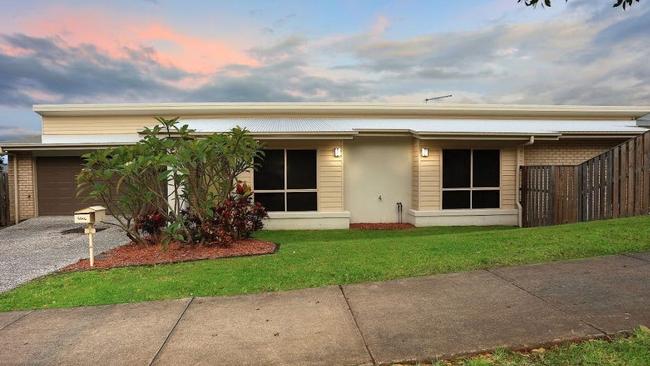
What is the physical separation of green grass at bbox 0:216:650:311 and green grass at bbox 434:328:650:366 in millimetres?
2309

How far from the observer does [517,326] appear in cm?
362

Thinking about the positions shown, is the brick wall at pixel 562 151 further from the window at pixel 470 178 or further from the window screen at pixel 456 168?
the window screen at pixel 456 168

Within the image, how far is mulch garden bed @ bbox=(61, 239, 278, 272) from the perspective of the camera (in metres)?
7.00

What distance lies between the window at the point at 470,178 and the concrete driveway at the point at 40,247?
29.9 feet

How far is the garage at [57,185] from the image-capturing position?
45.9 feet

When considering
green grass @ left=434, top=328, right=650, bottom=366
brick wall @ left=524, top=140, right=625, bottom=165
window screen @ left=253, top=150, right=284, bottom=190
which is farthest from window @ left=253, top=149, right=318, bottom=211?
green grass @ left=434, top=328, right=650, bottom=366

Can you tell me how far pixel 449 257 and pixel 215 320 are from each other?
3.67m

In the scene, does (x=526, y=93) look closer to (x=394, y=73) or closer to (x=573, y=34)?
(x=394, y=73)

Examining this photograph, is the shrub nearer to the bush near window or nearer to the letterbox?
the bush near window

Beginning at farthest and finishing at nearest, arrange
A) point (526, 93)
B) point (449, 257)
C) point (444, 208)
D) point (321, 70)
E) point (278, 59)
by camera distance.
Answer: point (526, 93)
point (321, 70)
point (278, 59)
point (444, 208)
point (449, 257)

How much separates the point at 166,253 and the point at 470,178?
9103mm

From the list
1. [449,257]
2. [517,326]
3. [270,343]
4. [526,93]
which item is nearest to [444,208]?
[449,257]

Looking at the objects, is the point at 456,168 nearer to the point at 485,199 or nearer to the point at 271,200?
the point at 485,199

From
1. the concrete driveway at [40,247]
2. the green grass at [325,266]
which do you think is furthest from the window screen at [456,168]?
the concrete driveway at [40,247]
